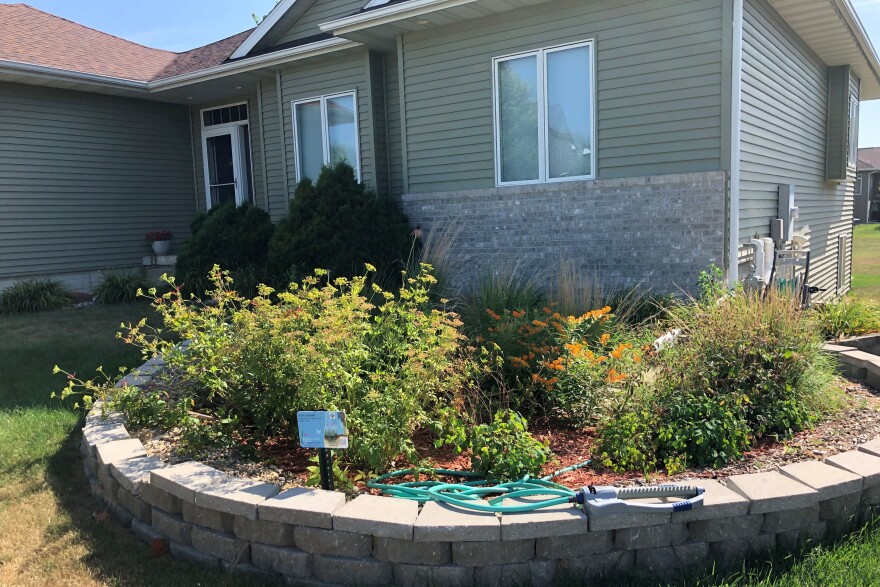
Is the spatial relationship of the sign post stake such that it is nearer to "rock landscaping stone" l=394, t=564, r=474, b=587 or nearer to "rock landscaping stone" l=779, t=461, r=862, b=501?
"rock landscaping stone" l=394, t=564, r=474, b=587

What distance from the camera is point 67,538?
10.0ft

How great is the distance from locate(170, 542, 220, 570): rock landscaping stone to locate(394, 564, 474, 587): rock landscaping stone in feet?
2.87

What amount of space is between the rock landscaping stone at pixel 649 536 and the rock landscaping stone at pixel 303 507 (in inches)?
43.8

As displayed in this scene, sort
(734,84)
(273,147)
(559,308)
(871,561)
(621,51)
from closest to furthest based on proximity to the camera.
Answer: (871,561) < (559,308) < (734,84) < (621,51) < (273,147)

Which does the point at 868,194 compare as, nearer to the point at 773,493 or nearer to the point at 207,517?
the point at 773,493

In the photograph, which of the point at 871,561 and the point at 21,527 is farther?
the point at 21,527

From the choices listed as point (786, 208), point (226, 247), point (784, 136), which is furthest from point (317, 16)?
point (786, 208)

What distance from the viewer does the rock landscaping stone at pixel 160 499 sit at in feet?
9.80

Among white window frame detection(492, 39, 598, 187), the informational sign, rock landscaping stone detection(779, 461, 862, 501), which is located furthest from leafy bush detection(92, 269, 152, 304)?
rock landscaping stone detection(779, 461, 862, 501)

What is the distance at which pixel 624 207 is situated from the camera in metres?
6.93

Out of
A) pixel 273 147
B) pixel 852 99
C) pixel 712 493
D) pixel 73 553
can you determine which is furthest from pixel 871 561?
pixel 852 99

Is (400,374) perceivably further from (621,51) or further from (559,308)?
(621,51)

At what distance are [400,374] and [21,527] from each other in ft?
6.42

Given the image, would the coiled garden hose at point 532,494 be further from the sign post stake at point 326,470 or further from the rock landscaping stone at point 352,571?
the rock landscaping stone at point 352,571
